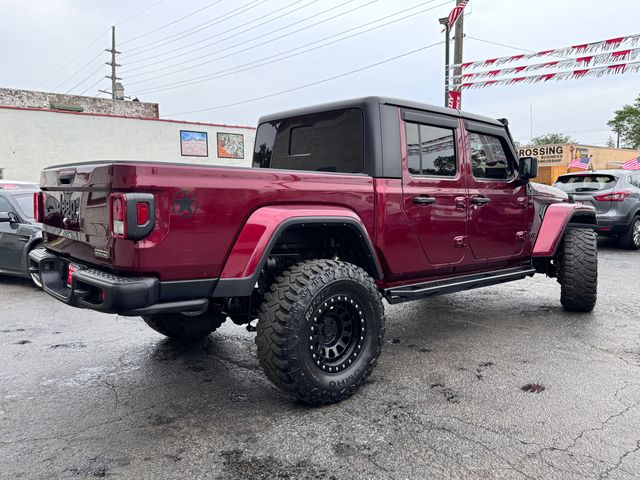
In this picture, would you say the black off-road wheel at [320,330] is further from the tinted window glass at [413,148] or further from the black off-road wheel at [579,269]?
the black off-road wheel at [579,269]

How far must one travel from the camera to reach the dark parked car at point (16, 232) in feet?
22.4

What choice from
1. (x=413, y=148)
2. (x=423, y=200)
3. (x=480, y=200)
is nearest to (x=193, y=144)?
(x=480, y=200)

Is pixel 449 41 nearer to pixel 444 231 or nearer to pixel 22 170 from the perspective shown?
pixel 444 231

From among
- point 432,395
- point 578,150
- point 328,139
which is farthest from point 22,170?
point 578,150

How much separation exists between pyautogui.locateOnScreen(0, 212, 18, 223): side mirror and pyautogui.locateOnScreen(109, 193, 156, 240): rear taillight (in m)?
5.34

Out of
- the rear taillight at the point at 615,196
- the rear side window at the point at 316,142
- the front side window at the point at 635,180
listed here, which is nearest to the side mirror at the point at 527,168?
the rear side window at the point at 316,142

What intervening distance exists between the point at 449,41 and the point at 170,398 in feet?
45.3

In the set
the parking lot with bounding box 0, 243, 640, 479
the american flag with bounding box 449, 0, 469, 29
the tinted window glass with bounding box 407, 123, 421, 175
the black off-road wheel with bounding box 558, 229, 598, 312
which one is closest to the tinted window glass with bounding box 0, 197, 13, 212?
the parking lot with bounding box 0, 243, 640, 479

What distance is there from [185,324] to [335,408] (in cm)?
166

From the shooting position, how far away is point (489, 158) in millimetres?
4570

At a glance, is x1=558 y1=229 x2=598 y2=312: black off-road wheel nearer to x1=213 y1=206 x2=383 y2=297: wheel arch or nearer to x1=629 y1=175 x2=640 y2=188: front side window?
x1=213 y1=206 x2=383 y2=297: wheel arch

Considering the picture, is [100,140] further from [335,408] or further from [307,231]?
[335,408]

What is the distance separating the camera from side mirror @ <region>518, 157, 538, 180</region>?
15.4ft

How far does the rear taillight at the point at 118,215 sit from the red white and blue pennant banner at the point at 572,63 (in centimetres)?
1215
